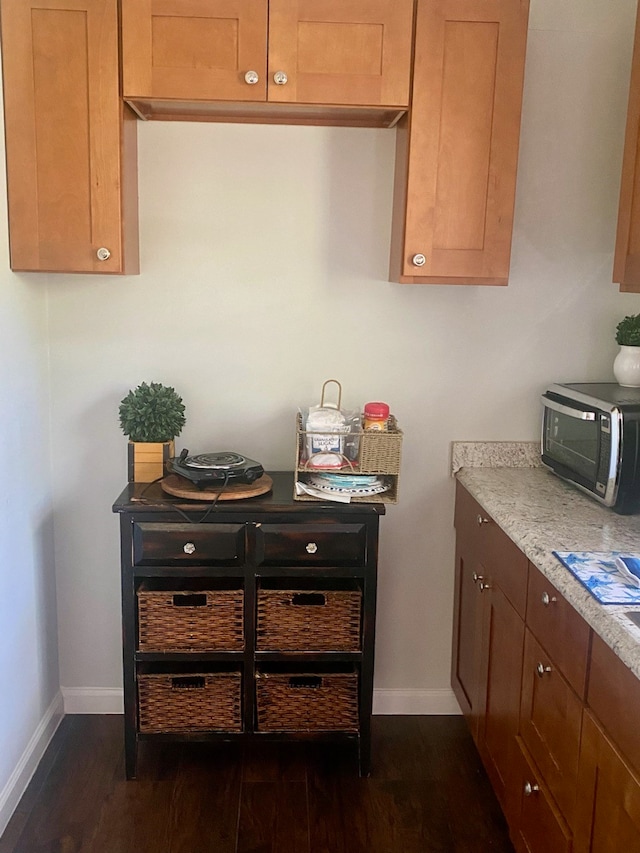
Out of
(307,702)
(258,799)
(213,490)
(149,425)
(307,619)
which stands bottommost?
(258,799)

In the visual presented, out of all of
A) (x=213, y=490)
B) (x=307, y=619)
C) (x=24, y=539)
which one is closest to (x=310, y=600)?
(x=307, y=619)

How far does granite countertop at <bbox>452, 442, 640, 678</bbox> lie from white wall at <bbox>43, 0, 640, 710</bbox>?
8 centimetres

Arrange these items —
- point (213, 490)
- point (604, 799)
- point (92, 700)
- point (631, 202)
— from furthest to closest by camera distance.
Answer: point (92, 700) → point (213, 490) → point (631, 202) → point (604, 799)

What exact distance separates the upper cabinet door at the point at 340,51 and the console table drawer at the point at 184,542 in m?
1.23

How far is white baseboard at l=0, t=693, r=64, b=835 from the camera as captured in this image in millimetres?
2209

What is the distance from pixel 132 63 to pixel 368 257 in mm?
901

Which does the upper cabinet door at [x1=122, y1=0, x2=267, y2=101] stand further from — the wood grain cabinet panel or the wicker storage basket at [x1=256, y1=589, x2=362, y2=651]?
the wood grain cabinet panel

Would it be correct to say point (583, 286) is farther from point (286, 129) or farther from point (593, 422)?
point (286, 129)

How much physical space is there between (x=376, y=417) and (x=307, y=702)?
0.90 meters

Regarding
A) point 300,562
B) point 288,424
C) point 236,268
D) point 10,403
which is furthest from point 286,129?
point 300,562

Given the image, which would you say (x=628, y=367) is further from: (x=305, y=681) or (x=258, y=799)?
(x=258, y=799)

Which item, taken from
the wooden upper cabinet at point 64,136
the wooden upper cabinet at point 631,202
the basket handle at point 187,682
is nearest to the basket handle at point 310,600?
the basket handle at point 187,682

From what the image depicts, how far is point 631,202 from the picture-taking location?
221 centimetres

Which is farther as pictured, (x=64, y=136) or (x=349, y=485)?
(x=349, y=485)
